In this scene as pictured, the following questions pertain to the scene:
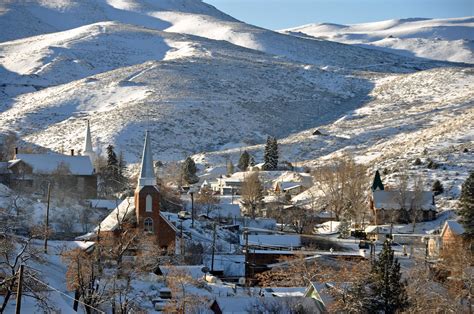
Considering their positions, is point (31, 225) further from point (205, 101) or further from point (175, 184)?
point (205, 101)

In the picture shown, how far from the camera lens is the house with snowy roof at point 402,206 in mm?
67125

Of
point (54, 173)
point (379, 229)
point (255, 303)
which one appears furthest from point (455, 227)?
point (54, 173)

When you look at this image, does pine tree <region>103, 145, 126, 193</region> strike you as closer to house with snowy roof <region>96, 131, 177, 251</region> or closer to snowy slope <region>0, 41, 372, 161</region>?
house with snowy roof <region>96, 131, 177, 251</region>

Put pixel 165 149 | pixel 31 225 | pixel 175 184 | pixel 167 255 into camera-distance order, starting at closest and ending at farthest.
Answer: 1. pixel 167 255
2. pixel 31 225
3. pixel 175 184
4. pixel 165 149

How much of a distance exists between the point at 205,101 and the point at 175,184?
59.9 m

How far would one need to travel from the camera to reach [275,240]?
5619cm

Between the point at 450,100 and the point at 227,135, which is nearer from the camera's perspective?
the point at 227,135

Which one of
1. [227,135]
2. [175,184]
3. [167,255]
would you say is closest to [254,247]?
[167,255]

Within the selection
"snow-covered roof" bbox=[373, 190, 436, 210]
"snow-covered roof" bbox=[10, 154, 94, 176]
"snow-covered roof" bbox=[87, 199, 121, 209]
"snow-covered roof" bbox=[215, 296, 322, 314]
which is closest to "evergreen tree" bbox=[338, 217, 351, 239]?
"snow-covered roof" bbox=[373, 190, 436, 210]

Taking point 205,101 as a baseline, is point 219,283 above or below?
below

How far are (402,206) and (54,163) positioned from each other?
26.7 metres

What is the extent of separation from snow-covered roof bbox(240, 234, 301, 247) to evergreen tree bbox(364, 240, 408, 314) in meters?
23.0

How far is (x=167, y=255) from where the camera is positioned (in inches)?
1839

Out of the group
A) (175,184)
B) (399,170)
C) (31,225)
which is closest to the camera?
(31,225)
